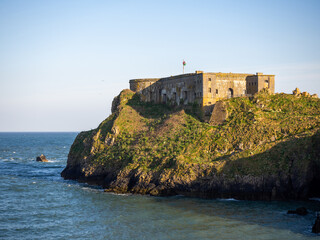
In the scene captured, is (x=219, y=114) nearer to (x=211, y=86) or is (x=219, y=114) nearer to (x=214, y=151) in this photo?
(x=211, y=86)

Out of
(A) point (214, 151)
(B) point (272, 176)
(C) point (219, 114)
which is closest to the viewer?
(B) point (272, 176)

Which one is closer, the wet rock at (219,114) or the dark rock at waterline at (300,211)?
the dark rock at waterline at (300,211)

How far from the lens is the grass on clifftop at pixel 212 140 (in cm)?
6003

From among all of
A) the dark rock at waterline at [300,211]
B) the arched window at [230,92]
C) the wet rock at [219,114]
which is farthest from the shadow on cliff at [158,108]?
the dark rock at waterline at [300,211]

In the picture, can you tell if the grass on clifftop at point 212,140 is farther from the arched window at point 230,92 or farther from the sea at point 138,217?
the sea at point 138,217

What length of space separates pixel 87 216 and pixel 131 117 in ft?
107

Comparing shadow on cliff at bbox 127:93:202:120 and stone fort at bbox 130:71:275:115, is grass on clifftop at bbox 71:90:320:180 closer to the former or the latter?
shadow on cliff at bbox 127:93:202:120

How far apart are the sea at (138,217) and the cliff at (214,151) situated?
2.45m

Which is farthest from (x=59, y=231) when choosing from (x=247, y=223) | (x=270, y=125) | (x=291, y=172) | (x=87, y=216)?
(x=270, y=125)

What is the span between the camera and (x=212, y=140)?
67188 millimetres

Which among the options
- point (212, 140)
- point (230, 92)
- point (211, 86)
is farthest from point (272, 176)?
point (230, 92)

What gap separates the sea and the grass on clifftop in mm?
5465

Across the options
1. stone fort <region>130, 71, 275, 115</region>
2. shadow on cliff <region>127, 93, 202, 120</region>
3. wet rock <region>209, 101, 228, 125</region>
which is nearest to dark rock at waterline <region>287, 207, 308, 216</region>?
wet rock <region>209, 101, 228, 125</region>

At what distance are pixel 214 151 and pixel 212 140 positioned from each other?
8.64 ft
